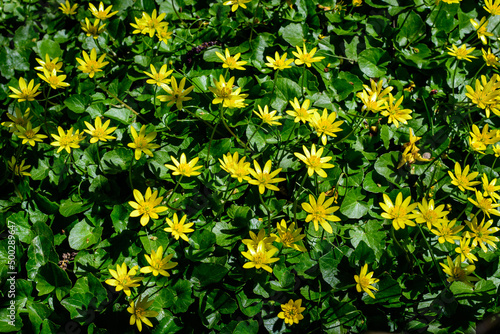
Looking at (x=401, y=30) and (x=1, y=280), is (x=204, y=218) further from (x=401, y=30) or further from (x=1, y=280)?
(x=401, y=30)

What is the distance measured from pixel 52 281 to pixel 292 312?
47.2 inches

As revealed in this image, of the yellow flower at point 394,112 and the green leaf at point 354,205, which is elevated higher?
the yellow flower at point 394,112

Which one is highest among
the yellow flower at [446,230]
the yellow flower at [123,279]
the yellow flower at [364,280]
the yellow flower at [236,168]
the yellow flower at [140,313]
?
the yellow flower at [236,168]

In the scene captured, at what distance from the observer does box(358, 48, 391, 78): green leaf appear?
7.95ft

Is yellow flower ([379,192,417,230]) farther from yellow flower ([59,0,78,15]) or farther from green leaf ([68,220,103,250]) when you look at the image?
yellow flower ([59,0,78,15])

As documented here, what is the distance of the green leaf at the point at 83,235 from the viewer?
6.29 feet

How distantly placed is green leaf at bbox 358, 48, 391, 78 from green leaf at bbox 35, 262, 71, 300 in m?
2.13

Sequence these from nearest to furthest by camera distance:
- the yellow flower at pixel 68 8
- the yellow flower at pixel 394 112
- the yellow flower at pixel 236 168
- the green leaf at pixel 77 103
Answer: the yellow flower at pixel 236 168
the yellow flower at pixel 394 112
the green leaf at pixel 77 103
the yellow flower at pixel 68 8

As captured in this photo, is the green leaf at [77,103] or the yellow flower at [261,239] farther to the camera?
the green leaf at [77,103]

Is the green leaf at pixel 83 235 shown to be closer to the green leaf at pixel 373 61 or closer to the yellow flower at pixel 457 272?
the yellow flower at pixel 457 272

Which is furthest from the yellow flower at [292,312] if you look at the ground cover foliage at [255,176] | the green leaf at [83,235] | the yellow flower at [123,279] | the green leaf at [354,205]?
the green leaf at [83,235]

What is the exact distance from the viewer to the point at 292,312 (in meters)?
1.74

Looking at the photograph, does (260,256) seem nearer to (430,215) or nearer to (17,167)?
(430,215)

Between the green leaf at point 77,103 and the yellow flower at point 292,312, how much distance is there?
168 cm
